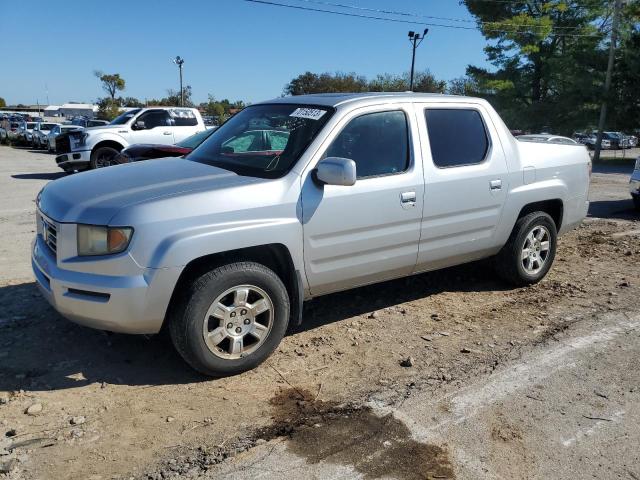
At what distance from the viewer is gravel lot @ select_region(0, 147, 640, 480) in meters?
2.83

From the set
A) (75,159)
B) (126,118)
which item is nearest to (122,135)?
(126,118)

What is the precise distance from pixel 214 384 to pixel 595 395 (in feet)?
8.09

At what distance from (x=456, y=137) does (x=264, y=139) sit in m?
1.64

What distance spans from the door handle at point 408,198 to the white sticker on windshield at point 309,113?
2.84 ft

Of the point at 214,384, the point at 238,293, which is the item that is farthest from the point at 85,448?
the point at 238,293

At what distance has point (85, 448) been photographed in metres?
2.91

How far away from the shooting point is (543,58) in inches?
1286

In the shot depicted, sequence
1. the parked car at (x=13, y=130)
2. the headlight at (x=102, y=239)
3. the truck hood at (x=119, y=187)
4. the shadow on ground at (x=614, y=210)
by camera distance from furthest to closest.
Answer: the parked car at (x=13, y=130), the shadow on ground at (x=614, y=210), the truck hood at (x=119, y=187), the headlight at (x=102, y=239)

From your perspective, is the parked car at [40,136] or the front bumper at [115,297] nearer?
the front bumper at [115,297]

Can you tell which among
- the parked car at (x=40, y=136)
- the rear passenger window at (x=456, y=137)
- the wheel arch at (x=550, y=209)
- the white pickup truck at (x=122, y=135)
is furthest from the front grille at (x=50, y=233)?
the parked car at (x=40, y=136)

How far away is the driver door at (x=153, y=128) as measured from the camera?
14.8 metres

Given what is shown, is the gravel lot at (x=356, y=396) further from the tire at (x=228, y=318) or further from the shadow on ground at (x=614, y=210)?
the shadow on ground at (x=614, y=210)

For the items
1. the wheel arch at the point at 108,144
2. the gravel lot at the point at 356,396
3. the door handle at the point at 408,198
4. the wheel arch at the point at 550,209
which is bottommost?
the gravel lot at the point at 356,396

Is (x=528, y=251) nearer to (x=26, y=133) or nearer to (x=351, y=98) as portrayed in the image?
(x=351, y=98)
